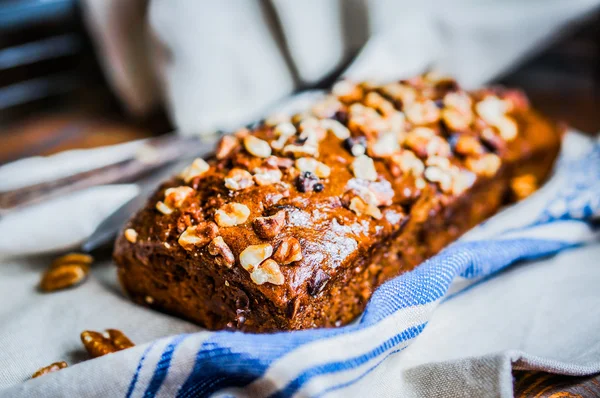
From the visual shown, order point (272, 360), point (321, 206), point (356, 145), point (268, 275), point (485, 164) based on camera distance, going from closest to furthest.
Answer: point (272, 360) < point (268, 275) < point (321, 206) < point (356, 145) < point (485, 164)

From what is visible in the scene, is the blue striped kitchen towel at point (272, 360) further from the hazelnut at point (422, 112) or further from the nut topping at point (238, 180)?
the hazelnut at point (422, 112)

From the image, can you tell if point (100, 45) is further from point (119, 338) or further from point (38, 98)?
point (119, 338)

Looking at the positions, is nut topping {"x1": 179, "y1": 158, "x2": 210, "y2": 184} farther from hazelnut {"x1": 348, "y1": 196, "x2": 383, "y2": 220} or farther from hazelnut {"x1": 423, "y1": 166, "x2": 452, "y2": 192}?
hazelnut {"x1": 423, "y1": 166, "x2": 452, "y2": 192}

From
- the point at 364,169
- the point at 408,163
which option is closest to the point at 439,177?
the point at 408,163

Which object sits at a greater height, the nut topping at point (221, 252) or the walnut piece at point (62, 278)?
the nut topping at point (221, 252)

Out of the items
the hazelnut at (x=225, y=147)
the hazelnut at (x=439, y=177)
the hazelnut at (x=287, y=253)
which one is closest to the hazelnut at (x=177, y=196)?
the hazelnut at (x=225, y=147)

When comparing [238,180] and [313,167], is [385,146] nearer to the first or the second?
[313,167]

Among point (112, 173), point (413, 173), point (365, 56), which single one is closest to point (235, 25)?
point (365, 56)

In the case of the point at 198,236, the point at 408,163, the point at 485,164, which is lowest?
the point at 485,164

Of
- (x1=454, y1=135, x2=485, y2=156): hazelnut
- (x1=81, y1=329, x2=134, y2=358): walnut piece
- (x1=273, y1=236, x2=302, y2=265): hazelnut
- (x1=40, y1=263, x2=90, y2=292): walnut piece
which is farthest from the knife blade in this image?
(x1=454, y1=135, x2=485, y2=156): hazelnut
